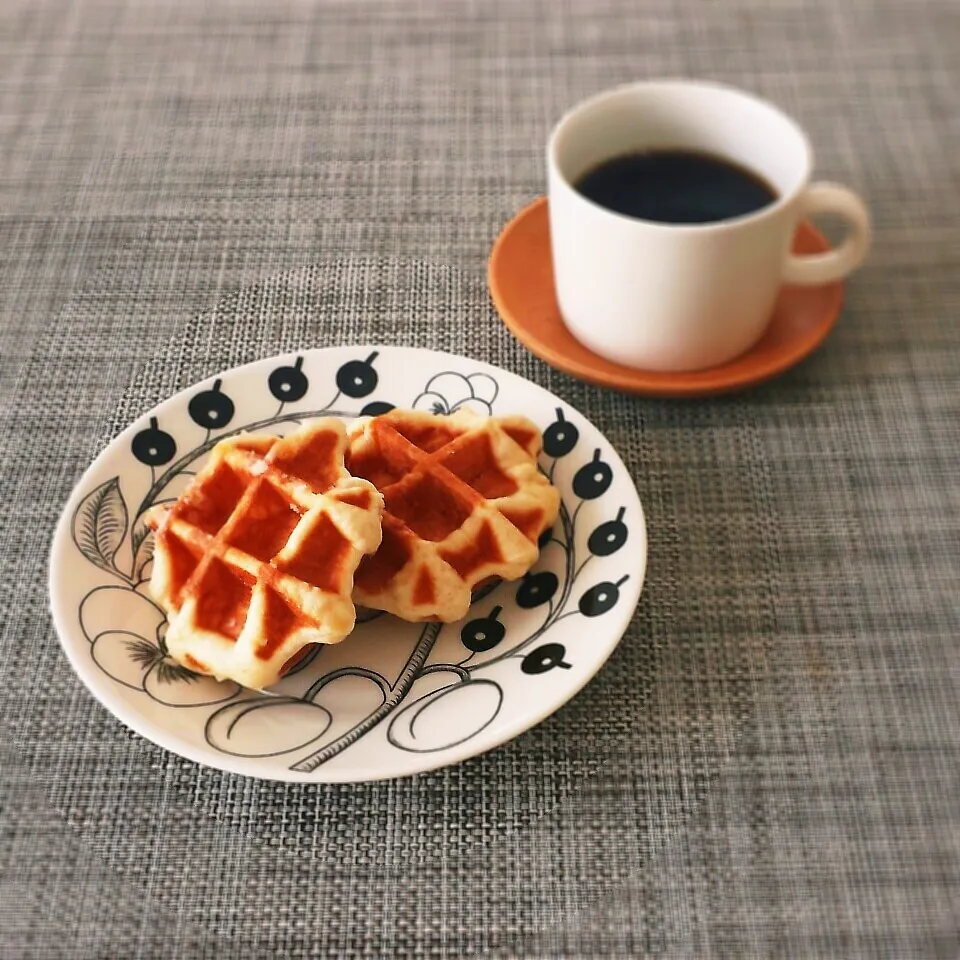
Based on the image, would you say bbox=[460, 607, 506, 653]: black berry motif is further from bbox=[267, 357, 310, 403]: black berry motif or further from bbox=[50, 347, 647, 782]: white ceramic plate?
bbox=[267, 357, 310, 403]: black berry motif

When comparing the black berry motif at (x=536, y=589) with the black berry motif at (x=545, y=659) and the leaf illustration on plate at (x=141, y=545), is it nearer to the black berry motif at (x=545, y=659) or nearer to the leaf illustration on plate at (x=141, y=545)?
the black berry motif at (x=545, y=659)

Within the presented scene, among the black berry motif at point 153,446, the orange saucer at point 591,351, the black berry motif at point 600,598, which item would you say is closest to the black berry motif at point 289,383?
the black berry motif at point 153,446

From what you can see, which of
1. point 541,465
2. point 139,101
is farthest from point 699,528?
point 139,101

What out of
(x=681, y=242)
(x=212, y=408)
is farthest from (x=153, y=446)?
(x=681, y=242)

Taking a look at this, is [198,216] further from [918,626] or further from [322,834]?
[918,626]

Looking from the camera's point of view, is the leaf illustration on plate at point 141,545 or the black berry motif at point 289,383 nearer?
the leaf illustration on plate at point 141,545

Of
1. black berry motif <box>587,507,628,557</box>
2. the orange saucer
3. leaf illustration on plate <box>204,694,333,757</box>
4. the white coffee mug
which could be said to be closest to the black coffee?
the white coffee mug
